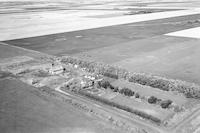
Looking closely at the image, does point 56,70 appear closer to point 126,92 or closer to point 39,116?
point 126,92

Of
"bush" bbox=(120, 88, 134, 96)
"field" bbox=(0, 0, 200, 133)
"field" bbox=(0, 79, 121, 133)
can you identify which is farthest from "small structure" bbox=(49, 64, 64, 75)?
"bush" bbox=(120, 88, 134, 96)

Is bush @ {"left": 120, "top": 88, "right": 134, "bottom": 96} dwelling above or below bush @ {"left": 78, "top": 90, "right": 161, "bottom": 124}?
above

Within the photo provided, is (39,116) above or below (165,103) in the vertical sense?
below

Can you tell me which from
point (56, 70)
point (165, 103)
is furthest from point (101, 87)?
point (56, 70)

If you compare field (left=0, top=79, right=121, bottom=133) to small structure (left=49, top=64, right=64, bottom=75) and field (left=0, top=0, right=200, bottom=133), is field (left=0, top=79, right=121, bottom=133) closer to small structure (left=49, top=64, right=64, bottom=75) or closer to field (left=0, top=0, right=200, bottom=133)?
field (left=0, top=0, right=200, bottom=133)

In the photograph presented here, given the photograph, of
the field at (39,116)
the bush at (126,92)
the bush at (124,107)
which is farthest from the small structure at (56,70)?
the bush at (126,92)

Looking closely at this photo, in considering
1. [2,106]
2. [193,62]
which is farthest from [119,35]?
[2,106]

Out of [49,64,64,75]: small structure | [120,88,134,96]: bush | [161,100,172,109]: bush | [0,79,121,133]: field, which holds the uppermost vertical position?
[49,64,64,75]: small structure

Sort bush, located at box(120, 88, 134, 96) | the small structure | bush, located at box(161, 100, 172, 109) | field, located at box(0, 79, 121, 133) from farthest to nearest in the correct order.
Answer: the small structure, bush, located at box(120, 88, 134, 96), bush, located at box(161, 100, 172, 109), field, located at box(0, 79, 121, 133)

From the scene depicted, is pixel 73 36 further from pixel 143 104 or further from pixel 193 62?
pixel 143 104

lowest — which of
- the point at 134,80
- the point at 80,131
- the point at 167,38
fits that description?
the point at 80,131

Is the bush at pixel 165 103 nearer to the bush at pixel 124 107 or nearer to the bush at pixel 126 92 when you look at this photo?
the bush at pixel 124 107
